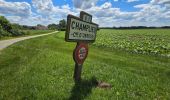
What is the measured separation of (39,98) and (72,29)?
1.96 m

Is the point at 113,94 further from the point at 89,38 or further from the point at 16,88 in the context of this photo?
the point at 16,88

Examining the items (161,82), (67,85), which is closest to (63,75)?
(67,85)

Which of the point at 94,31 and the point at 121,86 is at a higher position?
the point at 94,31

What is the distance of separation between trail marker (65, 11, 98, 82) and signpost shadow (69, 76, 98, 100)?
12.5 inches

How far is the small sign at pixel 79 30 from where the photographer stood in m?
5.93

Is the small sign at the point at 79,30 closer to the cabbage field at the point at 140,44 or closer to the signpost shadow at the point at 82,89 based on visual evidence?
the signpost shadow at the point at 82,89

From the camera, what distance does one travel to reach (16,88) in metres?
A: 6.30

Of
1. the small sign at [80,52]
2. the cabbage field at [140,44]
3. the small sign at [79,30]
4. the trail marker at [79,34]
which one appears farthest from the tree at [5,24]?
the small sign at [80,52]

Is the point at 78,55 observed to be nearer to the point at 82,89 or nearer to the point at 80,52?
the point at 80,52

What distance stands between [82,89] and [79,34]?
1554 millimetres

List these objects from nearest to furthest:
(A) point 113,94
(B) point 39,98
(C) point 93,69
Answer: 1. (B) point 39,98
2. (A) point 113,94
3. (C) point 93,69

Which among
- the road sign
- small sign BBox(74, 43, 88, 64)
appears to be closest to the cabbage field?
the road sign

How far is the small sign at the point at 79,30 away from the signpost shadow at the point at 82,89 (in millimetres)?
1269

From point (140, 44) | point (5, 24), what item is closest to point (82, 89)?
point (140, 44)
